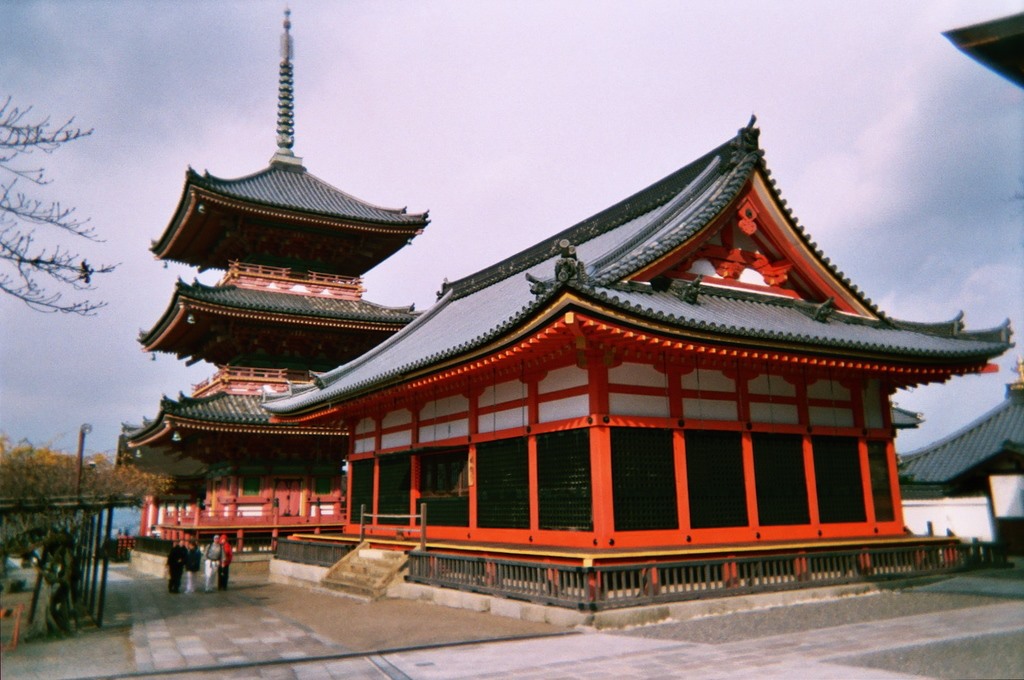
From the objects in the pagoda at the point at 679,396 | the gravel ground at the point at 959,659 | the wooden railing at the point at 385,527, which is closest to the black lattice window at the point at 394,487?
the pagoda at the point at 679,396

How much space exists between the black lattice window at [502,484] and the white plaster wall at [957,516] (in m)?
14.6

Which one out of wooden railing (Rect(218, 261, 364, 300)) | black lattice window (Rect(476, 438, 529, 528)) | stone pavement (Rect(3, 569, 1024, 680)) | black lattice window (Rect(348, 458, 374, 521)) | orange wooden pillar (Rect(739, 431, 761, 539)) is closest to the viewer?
stone pavement (Rect(3, 569, 1024, 680))

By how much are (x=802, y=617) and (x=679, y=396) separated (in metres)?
4.57

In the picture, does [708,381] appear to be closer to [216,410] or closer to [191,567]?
[191,567]

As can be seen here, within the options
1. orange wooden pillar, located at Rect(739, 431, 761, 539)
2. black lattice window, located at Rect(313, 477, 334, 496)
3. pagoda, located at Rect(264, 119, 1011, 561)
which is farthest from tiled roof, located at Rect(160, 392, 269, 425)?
orange wooden pillar, located at Rect(739, 431, 761, 539)

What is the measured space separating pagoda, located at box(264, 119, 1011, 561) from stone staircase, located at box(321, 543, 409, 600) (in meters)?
0.83

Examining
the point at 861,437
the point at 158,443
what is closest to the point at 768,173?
the point at 861,437

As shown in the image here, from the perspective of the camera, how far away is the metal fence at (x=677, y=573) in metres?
12.5

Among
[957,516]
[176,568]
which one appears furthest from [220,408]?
[957,516]

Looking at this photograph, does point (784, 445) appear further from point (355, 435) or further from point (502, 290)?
point (355, 435)

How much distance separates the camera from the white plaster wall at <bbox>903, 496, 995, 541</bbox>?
23.9 meters

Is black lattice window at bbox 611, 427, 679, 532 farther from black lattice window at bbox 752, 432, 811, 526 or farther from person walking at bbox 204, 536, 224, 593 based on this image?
person walking at bbox 204, 536, 224, 593

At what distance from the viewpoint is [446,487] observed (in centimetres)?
1886

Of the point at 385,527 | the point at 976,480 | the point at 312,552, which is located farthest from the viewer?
the point at 976,480
